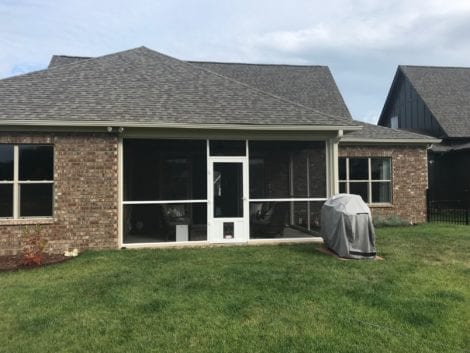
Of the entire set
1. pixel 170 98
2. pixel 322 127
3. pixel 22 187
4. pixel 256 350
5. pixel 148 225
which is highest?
pixel 170 98

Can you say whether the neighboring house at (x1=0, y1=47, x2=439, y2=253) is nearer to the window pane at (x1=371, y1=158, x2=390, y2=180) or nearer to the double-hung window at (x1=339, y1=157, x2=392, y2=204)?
the double-hung window at (x1=339, y1=157, x2=392, y2=204)

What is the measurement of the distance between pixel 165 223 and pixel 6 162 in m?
3.87

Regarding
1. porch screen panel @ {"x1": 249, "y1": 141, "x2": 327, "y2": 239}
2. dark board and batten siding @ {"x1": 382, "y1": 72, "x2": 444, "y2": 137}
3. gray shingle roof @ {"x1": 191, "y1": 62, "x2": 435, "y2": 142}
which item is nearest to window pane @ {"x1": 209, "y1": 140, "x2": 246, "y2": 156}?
porch screen panel @ {"x1": 249, "y1": 141, "x2": 327, "y2": 239}

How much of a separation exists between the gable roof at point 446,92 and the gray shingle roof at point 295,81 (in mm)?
6205

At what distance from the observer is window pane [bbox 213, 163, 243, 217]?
34.7 ft

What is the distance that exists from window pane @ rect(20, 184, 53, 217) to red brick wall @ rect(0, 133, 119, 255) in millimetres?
247

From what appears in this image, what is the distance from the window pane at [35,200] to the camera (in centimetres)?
977

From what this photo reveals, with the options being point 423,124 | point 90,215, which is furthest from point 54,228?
point 423,124

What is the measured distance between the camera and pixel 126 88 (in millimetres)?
11594

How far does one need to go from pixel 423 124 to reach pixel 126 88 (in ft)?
58.2

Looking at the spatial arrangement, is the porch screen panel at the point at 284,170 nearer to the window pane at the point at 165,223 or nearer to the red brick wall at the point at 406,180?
the window pane at the point at 165,223

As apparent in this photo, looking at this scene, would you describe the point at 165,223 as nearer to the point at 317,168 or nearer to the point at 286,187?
the point at 317,168

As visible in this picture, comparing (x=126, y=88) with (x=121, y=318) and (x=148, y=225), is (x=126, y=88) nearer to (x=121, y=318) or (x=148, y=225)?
(x=148, y=225)

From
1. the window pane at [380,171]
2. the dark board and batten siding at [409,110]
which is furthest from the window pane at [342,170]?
the dark board and batten siding at [409,110]
